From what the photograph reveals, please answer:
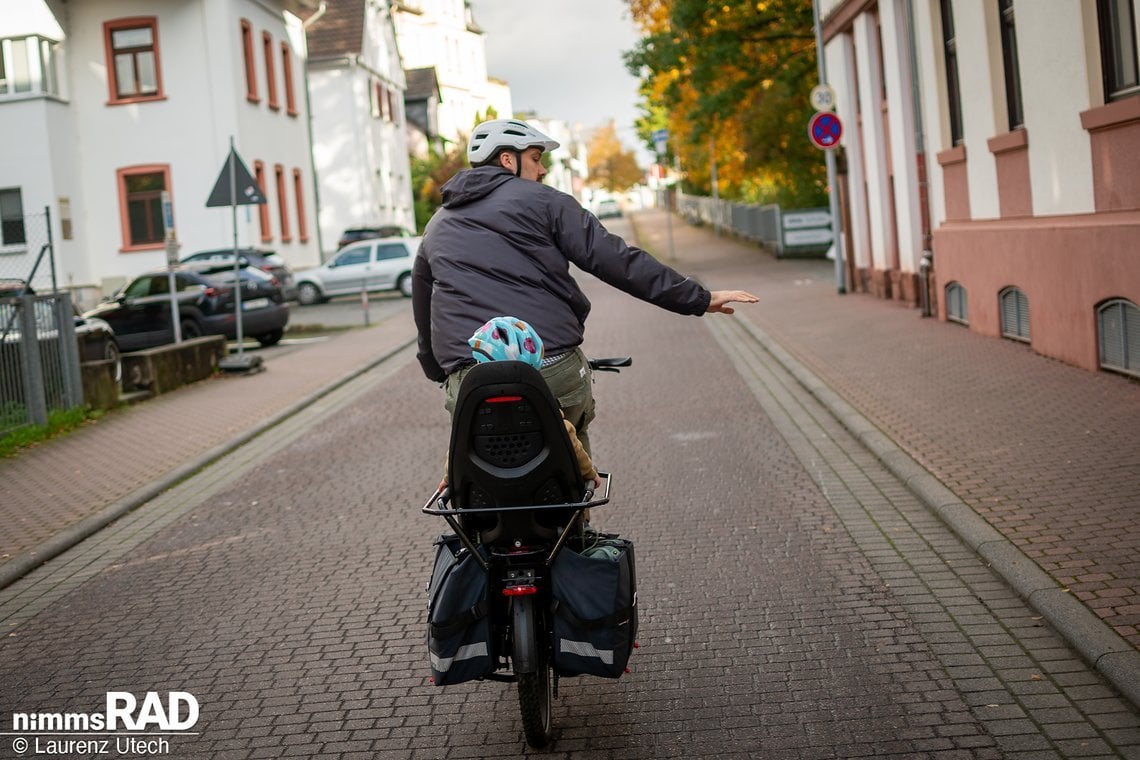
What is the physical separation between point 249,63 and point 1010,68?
26705 millimetres

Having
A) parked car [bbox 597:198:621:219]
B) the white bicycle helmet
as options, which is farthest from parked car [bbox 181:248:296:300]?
parked car [bbox 597:198:621:219]

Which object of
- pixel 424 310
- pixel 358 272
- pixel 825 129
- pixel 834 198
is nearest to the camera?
pixel 424 310

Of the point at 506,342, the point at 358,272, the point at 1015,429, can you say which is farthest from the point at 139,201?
the point at 506,342

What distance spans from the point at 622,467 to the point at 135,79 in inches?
1144

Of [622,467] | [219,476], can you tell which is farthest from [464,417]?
[219,476]

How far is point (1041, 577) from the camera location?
581 cm

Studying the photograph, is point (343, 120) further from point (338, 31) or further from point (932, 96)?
point (932, 96)

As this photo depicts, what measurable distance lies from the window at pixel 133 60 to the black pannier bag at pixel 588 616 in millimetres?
33101

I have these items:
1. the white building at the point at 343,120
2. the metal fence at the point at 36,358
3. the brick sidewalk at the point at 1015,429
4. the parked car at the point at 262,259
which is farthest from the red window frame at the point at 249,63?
the metal fence at the point at 36,358

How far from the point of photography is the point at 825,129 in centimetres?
2209

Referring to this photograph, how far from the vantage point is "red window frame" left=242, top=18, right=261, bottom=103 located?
36688 mm

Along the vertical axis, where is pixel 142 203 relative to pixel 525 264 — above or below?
above

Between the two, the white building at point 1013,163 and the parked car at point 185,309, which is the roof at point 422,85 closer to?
the parked car at point 185,309

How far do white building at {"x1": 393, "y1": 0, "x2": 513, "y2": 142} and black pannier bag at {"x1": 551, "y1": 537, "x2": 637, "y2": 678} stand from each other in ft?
247
